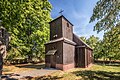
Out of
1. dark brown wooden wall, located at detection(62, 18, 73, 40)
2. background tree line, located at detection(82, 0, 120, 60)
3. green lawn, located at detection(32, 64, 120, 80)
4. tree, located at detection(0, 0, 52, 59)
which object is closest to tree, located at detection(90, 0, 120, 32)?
background tree line, located at detection(82, 0, 120, 60)

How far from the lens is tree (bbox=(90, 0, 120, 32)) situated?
1487cm

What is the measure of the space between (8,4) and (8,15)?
201 centimetres

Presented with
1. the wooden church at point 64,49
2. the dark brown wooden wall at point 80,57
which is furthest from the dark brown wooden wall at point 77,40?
the dark brown wooden wall at point 80,57

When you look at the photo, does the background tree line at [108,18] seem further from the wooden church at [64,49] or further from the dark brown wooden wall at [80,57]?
the dark brown wooden wall at [80,57]

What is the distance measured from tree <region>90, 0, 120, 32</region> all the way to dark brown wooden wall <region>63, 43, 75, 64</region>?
31.0 ft

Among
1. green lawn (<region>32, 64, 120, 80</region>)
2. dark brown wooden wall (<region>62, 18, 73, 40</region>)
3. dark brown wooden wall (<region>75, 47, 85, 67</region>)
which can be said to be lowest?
green lawn (<region>32, 64, 120, 80</region>)

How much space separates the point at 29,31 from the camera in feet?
116

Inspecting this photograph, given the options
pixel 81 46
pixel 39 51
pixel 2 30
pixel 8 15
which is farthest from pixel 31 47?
pixel 2 30

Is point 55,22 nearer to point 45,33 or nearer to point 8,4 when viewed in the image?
point 45,33

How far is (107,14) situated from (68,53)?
12396 millimetres

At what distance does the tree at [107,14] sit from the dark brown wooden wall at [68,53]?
9434 mm

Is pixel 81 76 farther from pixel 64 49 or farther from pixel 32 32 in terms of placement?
pixel 32 32

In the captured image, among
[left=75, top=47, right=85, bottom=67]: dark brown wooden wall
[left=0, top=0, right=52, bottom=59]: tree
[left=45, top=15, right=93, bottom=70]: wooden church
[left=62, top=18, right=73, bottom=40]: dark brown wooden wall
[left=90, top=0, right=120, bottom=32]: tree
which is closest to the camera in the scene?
[left=90, top=0, right=120, bottom=32]: tree

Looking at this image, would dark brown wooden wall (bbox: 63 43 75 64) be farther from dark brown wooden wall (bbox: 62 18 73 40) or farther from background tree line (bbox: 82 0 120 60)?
background tree line (bbox: 82 0 120 60)
